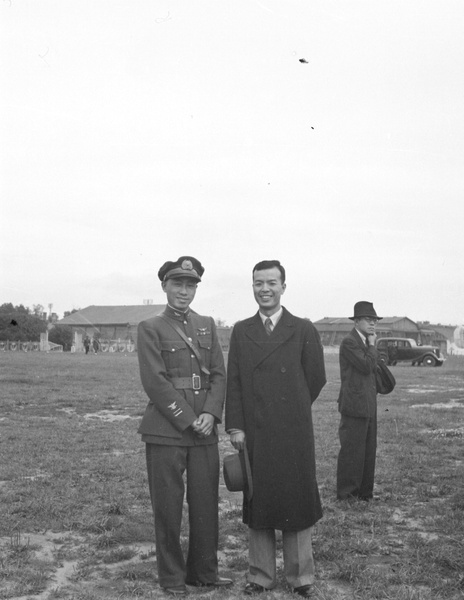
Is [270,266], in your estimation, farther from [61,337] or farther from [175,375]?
[61,337]

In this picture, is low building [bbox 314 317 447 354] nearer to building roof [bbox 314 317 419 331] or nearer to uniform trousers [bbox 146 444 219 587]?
building roof [bbox 314 317 419 331]

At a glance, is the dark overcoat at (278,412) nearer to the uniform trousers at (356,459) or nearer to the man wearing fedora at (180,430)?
the man wearing fedora at (180,430)

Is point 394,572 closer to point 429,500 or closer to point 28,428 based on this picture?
point 429,500

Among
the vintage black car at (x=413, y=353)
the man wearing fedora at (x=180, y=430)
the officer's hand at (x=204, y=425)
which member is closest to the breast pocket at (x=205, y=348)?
the man wearing fedora at (x=180, y=430)

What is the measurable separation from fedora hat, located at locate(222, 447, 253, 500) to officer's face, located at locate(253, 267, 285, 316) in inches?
39.8

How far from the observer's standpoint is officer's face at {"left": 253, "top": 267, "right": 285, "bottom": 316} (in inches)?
173

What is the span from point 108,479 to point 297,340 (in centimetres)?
351

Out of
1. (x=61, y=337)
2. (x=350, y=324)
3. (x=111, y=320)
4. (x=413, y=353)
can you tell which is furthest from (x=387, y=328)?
(x=413, y=353)

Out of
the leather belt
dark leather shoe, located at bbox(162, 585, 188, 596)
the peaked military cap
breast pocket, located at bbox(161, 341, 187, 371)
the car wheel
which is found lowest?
the car wheel

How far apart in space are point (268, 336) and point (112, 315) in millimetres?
84723

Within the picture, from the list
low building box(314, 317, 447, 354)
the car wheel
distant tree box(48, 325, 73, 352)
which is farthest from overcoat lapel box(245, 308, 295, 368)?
low building box(314, 317, 447, 354)

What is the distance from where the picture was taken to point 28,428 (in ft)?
34.0

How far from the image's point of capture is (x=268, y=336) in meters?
4.43

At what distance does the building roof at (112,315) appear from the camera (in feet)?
277
